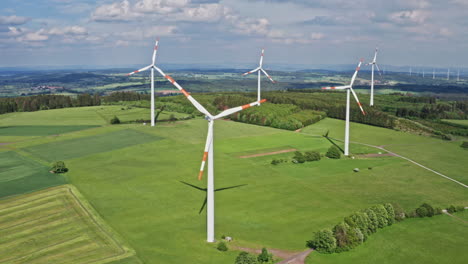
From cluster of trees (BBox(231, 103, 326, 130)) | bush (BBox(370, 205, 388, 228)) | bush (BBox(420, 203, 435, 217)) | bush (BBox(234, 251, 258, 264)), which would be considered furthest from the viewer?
cluster of trees (BBox(231, 103, 326, 130))

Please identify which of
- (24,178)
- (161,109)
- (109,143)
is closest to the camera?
(24,178)

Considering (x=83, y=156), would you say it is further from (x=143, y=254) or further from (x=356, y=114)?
(x=356, y=114)

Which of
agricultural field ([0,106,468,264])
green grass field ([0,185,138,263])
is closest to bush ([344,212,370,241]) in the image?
agricultural field ([0,106,468,264])

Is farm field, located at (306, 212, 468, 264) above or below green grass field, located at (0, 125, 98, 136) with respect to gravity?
→ below

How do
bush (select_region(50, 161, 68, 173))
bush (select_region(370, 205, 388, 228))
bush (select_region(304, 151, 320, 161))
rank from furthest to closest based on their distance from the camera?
bush (select_region(304, 151, 320, 161)), bush (select_region(50, 161, 68, 173)), bush (select_region(370, 205, 388, 228))

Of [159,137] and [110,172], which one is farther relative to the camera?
[159,137]

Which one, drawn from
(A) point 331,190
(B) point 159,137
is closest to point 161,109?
(B) point 159,137

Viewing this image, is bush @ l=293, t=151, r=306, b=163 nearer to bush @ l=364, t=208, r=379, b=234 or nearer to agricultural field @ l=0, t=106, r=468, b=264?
agricultural field @ l=0, t=106, r=468, b=264

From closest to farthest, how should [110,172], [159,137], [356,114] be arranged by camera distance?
[110,172] → [159,137] → [356,114]
